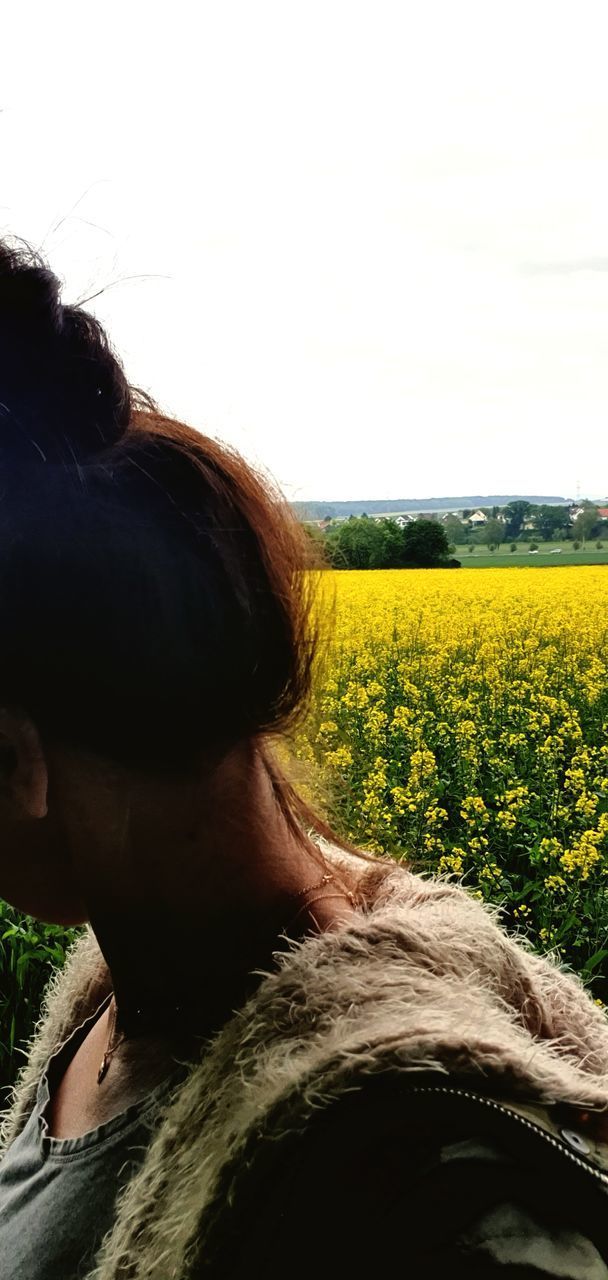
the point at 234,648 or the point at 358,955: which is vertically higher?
the point at 234,648

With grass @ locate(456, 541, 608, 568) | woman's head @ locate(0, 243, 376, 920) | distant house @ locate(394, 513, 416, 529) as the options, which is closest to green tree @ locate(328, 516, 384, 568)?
woman's head @ locate(0, 243, 376, 920)

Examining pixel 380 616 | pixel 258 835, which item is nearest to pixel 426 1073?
pixel 258 835

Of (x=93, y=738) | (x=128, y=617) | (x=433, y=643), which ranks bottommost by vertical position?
(x=433, y=643)

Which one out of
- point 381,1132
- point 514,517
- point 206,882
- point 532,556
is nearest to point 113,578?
point 206,882

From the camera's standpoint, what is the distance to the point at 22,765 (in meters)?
0.88

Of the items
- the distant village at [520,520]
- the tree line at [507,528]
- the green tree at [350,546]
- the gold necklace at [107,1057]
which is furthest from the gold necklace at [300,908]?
the distant village at [520,520]

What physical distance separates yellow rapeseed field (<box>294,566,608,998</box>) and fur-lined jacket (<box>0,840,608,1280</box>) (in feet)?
1.13

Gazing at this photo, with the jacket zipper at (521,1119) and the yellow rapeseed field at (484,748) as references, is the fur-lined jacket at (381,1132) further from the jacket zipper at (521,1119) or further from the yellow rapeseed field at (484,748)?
the yellow rapeseed field at (484,748)

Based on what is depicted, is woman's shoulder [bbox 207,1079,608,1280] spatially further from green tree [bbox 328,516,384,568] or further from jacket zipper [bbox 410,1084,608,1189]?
green tree [bbox 328,516,384,568]

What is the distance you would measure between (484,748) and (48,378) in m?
4.76

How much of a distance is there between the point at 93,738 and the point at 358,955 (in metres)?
0.30

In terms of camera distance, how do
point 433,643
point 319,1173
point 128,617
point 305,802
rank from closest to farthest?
point 319,1173 < point 128,617 < point 305,802 < point 433,643

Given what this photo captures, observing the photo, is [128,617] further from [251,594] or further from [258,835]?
[258,835]

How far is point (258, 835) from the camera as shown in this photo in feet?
3.11
